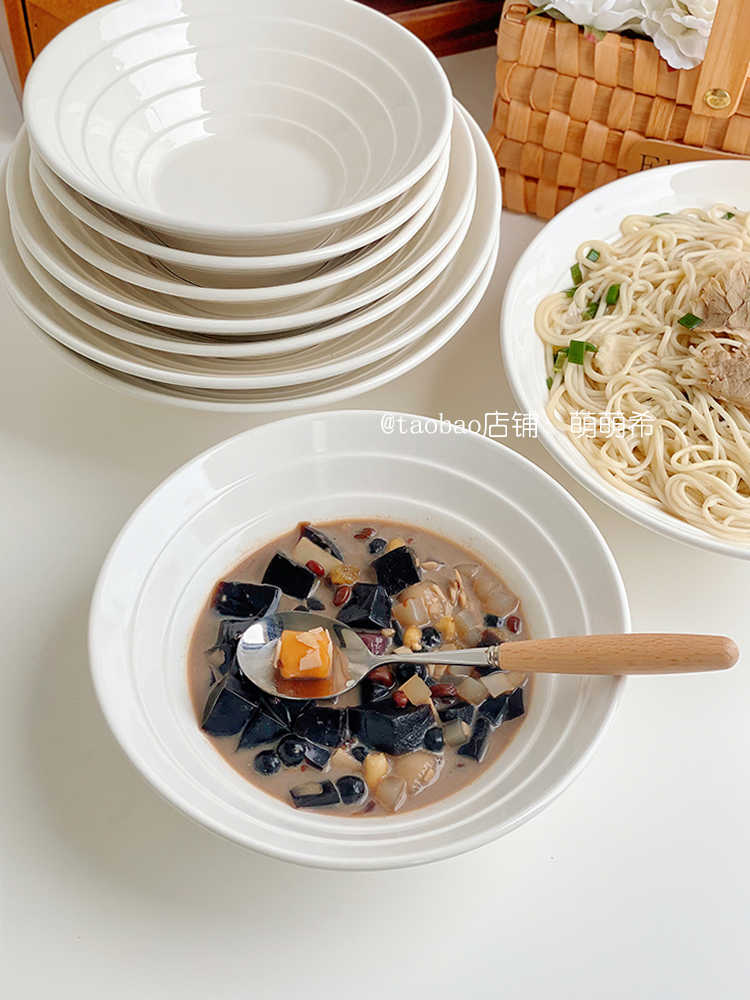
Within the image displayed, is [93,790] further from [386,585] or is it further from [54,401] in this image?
[54,401]

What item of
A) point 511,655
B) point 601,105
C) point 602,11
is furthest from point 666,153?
point 511,655

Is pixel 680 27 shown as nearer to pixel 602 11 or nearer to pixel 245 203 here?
pixel 602 11

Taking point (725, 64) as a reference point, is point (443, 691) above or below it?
below

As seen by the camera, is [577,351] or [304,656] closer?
[304,656]

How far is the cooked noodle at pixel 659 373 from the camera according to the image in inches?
60.0

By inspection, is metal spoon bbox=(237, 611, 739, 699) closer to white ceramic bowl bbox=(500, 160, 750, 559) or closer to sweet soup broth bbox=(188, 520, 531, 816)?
sweet soup broth bbox=(188, 520, 531, 816)

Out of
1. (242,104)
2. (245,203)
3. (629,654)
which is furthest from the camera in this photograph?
(242,104)

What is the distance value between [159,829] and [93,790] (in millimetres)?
105

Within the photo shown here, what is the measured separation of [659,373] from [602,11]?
0.66 metres

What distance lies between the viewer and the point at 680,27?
1677 millimetres

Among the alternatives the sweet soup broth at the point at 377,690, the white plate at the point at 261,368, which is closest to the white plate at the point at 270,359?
the white plate at the point at 261,368

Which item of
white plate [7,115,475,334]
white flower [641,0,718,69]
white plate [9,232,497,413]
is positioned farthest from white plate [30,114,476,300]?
white flower [641,0,718,69]

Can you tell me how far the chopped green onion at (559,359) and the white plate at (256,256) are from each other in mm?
417

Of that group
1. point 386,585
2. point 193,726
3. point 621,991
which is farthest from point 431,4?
point 621,991
